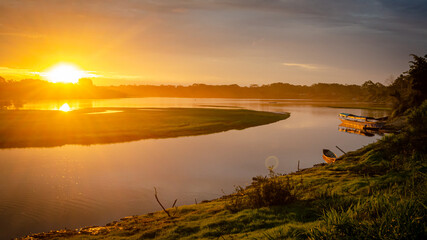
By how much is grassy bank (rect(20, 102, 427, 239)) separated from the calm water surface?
3127 millimetres

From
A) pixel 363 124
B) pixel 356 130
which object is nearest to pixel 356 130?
pixel 356 130

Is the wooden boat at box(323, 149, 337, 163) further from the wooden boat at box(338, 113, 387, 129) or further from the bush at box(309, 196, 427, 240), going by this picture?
the wooden boat at box(338, 113, 387, 129)

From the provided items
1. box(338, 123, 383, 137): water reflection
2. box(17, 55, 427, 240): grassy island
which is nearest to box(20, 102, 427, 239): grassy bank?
box(17, 55, 427, 240): grassy island

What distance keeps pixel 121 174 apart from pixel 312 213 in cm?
1947

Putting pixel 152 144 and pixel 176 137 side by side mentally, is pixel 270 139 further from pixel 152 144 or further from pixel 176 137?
pixel 152 144

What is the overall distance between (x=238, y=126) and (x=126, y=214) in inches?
1793

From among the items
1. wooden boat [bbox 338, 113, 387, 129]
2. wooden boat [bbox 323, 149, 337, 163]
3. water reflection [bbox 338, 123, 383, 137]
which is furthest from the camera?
wooden boat [bbox 338, 113, 387, 129]

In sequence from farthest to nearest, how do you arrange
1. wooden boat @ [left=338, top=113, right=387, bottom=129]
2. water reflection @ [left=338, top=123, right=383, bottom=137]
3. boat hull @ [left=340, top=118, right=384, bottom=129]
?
wooden boat @ [left=338, top=113, right=387, bottom=129] → boat hull @ [left=340, top=118, right=384, bottom=129] → water reflection @ [left=338, top=123, right=383, bottom=137]

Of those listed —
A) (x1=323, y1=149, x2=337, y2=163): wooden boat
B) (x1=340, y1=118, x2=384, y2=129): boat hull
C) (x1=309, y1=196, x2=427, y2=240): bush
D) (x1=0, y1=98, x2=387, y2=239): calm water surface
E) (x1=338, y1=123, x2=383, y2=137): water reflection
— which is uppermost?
(x1=309, y1=196, x2=427, y2=240): bush

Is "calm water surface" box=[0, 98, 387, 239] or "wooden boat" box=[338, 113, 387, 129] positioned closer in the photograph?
"calm water surface" box=[0, 98, 387, 239]

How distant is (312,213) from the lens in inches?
456

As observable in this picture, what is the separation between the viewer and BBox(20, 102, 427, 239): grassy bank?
668 cm

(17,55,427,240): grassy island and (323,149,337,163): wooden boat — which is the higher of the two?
(17,55,427,240): grassy island

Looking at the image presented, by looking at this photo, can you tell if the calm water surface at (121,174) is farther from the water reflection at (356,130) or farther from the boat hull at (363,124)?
the boat hull at (363,124)
